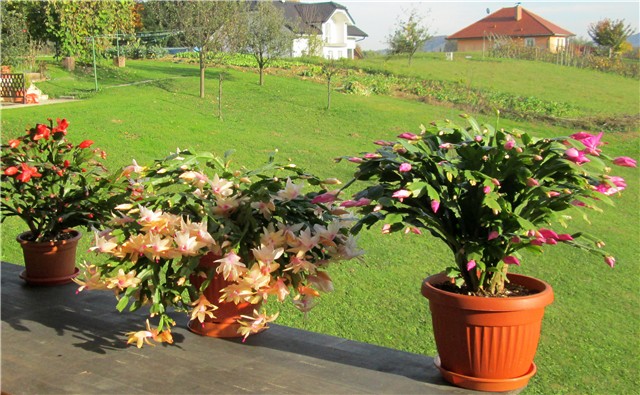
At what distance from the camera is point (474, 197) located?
1963mm

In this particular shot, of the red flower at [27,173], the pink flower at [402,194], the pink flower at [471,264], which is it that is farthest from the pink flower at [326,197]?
the red flower at [27,173]

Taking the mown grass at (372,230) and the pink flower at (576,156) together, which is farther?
the mown grass at (372,230)

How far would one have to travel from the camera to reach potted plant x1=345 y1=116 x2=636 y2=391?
1.87m

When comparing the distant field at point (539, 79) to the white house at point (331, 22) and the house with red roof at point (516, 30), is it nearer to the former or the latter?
the white house at point (331, 22)

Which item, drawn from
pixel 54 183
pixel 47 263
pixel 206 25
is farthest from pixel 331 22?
pixel 47 263

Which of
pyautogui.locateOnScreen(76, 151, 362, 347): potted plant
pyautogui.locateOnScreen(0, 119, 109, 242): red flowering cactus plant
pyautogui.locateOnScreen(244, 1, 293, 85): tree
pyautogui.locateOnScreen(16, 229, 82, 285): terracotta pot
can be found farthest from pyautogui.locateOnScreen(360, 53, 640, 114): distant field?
pyautogui.locateOnScreen(76, 151, 362, 347): potted plant

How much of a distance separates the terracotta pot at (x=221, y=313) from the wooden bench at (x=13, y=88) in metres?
12.1

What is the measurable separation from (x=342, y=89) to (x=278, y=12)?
3.04m

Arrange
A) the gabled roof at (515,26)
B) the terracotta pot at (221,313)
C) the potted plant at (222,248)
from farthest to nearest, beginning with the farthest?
1. the gabled roof at (515,26)
2. the terracotta pot at (221,313)
3. the potted plant at (222,248)

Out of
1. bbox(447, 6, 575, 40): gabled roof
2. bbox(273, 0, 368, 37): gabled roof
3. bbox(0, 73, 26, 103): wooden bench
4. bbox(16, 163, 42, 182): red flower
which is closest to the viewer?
bbox(16, 163, 42, 182): red flower

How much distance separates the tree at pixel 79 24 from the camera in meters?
17.9

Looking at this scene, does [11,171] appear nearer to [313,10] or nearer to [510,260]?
[510,260]

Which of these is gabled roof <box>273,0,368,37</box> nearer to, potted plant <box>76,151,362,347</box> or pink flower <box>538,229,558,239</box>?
potted plant <box>76,151,362,347</box>

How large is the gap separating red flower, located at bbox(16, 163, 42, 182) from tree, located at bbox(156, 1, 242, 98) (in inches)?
465
